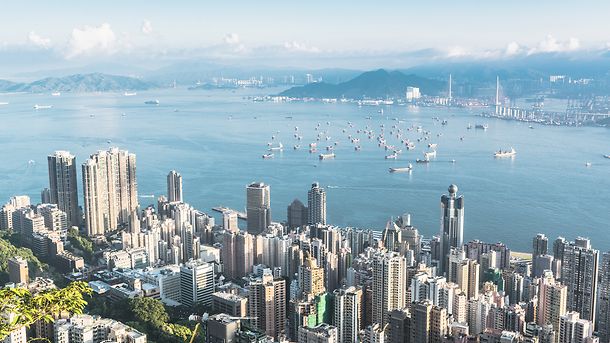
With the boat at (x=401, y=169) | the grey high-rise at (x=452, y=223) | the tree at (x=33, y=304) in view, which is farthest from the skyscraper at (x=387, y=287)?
the boat at (x=401, y=169)

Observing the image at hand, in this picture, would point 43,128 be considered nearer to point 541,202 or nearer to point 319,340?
point 541,202

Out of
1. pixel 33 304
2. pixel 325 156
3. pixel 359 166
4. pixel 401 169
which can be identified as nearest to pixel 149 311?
pixel 33 304

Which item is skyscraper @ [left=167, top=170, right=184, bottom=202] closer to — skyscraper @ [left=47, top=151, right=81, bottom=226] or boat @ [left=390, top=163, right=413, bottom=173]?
skyscraper @ [left=47, top=151, right=81, bottom=226]

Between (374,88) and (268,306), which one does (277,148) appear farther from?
(374,88)


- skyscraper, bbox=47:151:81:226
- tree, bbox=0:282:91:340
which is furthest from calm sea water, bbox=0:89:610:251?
tree, bbox=0:282:91:340

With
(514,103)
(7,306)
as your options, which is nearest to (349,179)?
(7,306)

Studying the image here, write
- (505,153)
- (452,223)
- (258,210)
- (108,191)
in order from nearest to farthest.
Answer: (452,223) < (258,210) < (108,191) < (505,153)
